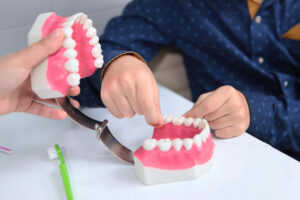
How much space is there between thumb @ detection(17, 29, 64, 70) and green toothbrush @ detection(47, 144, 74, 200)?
19 cm

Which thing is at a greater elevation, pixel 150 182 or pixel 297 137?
pixel 150 182

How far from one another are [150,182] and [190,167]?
0.23 ft

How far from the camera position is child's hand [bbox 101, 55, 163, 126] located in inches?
22.0

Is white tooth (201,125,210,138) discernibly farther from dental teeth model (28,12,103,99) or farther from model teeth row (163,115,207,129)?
dental teeth model (28,12,103,99)

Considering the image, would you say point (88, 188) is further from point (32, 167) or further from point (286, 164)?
point (286, 164)

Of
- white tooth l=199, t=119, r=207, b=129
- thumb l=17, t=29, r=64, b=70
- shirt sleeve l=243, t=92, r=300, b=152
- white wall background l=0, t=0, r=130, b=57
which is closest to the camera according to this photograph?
thumb l=17, t=29, r=64, b=70

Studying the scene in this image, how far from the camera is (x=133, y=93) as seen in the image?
573mm

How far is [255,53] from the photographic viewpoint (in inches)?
35.7

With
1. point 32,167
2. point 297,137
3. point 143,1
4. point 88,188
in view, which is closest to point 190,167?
point 88,188

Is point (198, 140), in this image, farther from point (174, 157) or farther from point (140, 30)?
point (140, 30)

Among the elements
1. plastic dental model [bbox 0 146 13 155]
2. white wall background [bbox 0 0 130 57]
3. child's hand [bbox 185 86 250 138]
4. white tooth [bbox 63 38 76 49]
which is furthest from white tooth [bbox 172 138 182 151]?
white wall background [bbox 0 0 130 57]

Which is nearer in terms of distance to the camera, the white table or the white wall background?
the white table

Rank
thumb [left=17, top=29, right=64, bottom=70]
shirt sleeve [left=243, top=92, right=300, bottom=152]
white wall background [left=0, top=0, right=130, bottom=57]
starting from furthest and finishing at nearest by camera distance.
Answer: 1. white wall background [left=0, top=0, right=130, bottom=57]
2. shirt sleeve [left=243, top=92, right=300, bottom=152]
3. thumb [left=17, top=29, right=64, bottom=70]

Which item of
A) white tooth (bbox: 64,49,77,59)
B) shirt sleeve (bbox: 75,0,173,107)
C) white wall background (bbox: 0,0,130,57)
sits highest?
white tooth (bbox: 64,49,77,59)
